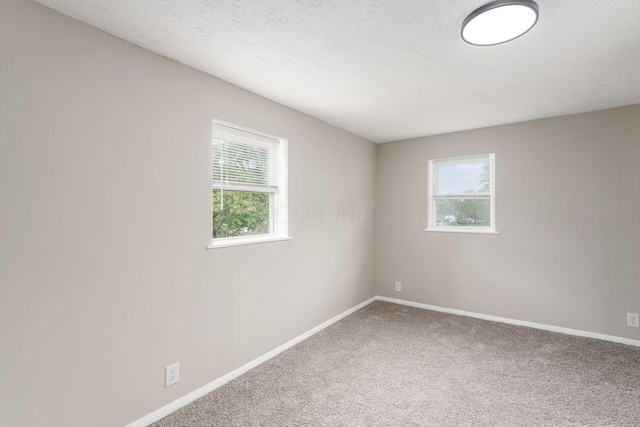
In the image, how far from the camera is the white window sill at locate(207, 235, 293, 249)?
2401 millimetres

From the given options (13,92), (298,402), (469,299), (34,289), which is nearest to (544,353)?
(469,299)

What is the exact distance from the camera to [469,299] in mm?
3939

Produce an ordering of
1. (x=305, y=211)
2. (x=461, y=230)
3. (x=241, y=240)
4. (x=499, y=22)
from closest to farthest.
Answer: (x=499, y=22)
(x=241, y=240)
(x=305, y=211)
(x=461, y=230)

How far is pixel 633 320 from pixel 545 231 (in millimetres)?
1098

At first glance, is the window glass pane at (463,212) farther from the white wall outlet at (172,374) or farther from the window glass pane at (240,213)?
the white wall outlet at (172,374)

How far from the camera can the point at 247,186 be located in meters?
2.69

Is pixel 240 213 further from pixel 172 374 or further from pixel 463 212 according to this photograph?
pixel 463 212

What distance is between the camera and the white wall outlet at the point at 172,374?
2059 millimetres

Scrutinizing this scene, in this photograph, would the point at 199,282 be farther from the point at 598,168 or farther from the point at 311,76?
the point at 598,168

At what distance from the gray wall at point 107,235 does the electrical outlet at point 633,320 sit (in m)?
3.54

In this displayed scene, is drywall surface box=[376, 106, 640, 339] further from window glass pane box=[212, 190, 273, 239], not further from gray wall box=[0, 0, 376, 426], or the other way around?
gray wall box=[0, 0, 376, 426]

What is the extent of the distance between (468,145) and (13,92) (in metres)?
4.14

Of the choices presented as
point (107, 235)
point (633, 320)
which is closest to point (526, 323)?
point (633, 320)

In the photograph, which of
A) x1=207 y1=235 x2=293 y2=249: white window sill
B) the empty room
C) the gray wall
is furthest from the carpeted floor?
x1=207 y1=235 x2=293 y2=249: white window sill
